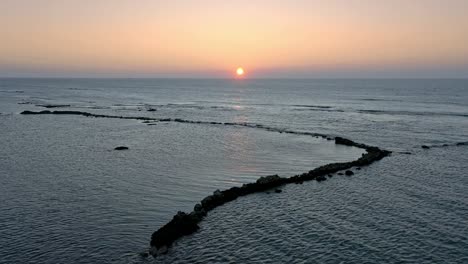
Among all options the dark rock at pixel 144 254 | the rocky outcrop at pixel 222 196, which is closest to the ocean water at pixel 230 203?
the dark rock at pixel 144 254

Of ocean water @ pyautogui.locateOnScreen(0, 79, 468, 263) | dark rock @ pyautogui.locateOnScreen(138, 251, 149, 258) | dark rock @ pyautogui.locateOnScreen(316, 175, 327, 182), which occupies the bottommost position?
dark rock @ pyautogui.locateOnScreen(138, 251, 149, 258)

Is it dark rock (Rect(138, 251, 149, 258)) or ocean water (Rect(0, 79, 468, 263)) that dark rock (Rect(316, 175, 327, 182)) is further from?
dark rock (Rect(138, 251, 149, 258))

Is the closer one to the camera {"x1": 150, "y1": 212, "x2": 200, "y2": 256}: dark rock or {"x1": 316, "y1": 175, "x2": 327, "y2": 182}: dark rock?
{"x1": 150, "y1": 212, "x2": 200, "y2": 256}: dark rock

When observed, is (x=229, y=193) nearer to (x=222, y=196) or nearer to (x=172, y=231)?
(x=222, y=196)

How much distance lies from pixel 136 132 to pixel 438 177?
6113cm

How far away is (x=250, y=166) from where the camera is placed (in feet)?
173

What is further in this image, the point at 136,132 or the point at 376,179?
the point at 136,132

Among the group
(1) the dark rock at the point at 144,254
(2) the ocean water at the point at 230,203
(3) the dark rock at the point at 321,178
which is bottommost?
(1) the dark rock at the point at 144,254

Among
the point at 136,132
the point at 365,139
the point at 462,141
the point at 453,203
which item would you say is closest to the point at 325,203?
the point at 453,203

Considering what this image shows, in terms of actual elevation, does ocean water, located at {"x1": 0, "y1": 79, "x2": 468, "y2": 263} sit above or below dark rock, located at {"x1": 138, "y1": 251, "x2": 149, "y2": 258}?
above

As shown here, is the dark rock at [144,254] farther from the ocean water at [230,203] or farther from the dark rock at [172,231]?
the ocean water at [230,203]

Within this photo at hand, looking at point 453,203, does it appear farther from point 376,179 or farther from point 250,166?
point 250,166

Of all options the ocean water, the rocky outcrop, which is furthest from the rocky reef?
the ocean water

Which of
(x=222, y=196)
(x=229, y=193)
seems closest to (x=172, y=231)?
(x=222, y=196)
